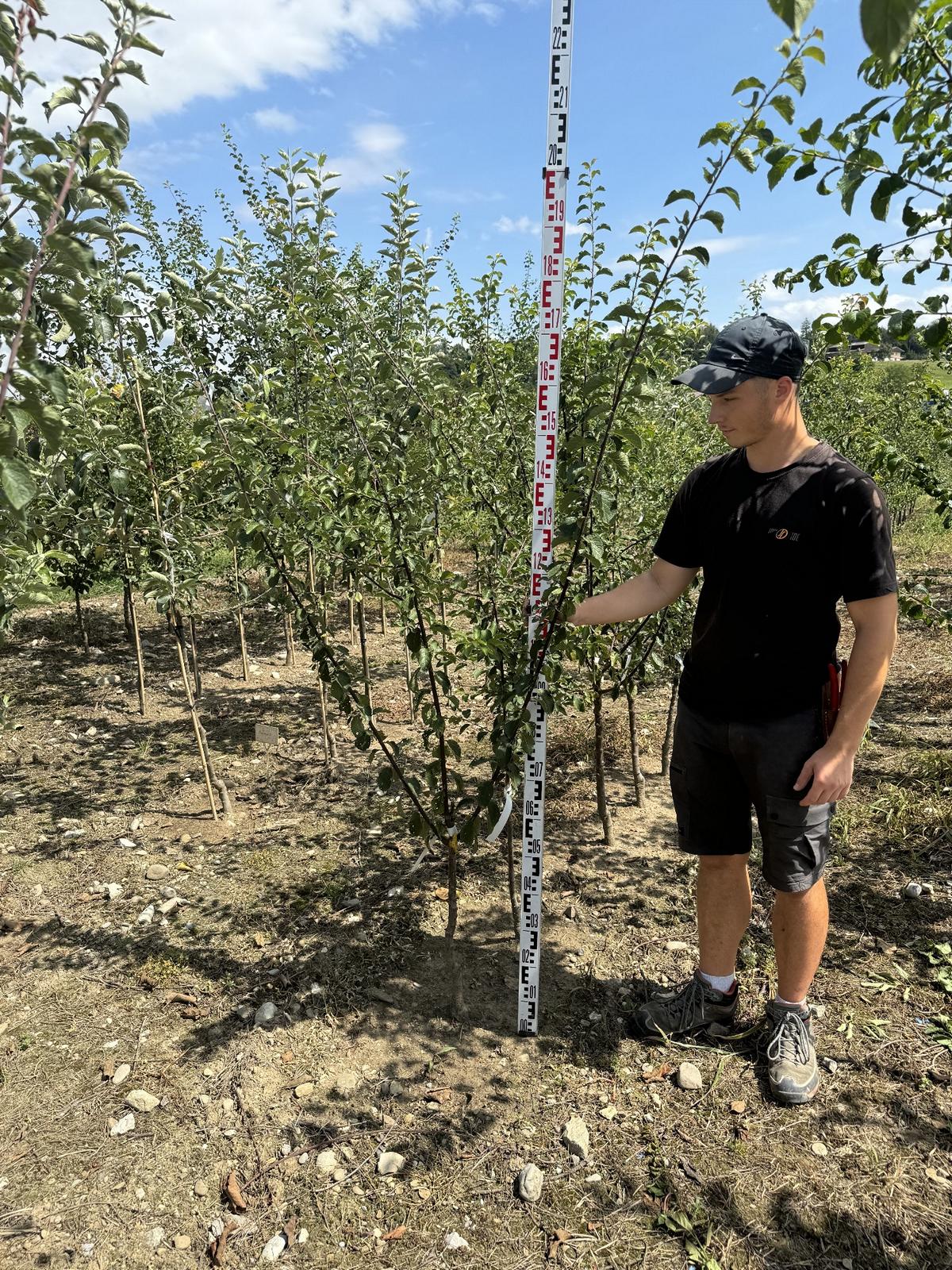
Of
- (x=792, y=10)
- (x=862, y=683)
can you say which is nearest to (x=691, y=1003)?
(x=862, y=683)

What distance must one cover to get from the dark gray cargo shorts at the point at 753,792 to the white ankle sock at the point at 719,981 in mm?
510

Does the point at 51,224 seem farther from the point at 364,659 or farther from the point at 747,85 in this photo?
the point at 364,659

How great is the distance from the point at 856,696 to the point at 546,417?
1.29 meters

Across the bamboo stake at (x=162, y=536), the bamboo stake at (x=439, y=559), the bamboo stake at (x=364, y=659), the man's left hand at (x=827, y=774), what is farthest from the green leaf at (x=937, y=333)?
the bamboo stake at (x=162, y=536)

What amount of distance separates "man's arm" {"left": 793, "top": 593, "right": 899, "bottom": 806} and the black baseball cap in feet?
2.43

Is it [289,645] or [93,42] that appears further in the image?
[289,645]

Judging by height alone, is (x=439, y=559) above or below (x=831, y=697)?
above

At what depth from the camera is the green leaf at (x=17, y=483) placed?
140 cm

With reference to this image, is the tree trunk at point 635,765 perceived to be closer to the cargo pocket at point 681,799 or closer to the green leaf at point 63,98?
the cargo pocket at point 681,799

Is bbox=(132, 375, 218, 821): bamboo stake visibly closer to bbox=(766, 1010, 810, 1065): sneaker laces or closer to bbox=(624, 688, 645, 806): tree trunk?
bbox=(624, 688, 645, 806): tree trunk

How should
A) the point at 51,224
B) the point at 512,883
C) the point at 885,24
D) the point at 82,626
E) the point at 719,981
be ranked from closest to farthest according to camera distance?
the point at 885,24 < the point at 51,224 < the point at 719,981 < the point at 512,883 < the point at 82,626

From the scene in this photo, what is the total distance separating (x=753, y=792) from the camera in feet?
8.69

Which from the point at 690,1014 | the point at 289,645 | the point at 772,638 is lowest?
the point at 690,1014

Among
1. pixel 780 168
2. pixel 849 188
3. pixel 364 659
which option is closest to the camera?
pixel 849 188
